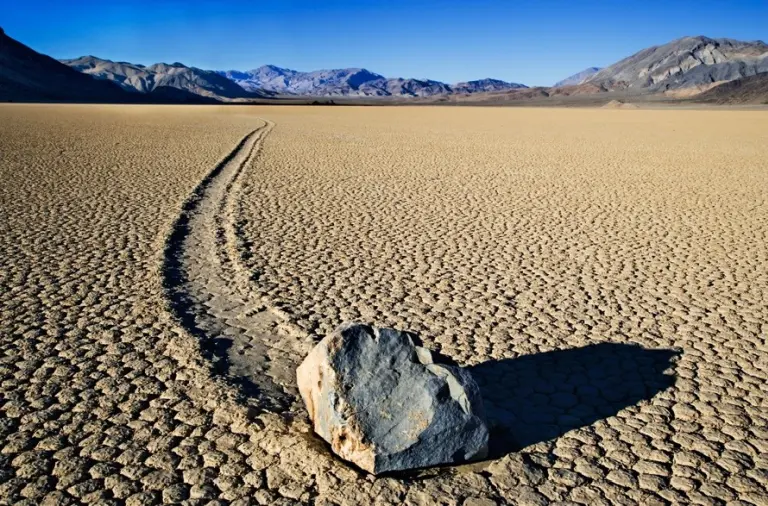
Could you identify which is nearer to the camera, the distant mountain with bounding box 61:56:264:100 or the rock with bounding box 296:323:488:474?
the rock with bounding box 296:323:488:474

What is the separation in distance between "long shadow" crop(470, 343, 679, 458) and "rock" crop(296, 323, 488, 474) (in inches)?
12.9

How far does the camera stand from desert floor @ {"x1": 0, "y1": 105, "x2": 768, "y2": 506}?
294 cm

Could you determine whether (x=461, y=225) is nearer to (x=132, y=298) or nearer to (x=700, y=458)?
(x=132, y=298)

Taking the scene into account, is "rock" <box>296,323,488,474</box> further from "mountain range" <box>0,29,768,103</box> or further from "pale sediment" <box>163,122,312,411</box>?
"mountain range" <box>0,29,768,103</box>

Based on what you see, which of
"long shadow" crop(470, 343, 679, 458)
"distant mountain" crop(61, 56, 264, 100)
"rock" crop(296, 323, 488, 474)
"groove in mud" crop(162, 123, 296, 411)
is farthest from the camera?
"distant mountain" crop(61, 56, 264, 100)

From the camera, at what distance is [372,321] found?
4.85m

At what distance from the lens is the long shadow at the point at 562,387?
11.0 feet

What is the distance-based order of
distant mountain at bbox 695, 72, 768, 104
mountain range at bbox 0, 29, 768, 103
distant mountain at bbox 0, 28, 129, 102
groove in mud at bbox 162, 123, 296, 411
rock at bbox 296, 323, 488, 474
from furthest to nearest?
mountain range at bbox 0, 29, 768, 103, distant mountain at bbox 695, 72, 768, 104, distant mountain at bbox 0, 28, 129, 102, groove in mud at bbox 162, 123, 296, 411, rock at bbox 296, 323, 488, 474


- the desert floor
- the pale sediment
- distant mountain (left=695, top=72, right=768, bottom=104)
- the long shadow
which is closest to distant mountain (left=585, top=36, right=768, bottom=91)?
distant mountain (left=695, top=72, right=768, bottom=104)

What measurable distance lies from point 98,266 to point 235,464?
12.5ft

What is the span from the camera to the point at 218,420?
3.37 meters

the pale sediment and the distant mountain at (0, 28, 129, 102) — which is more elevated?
the distant mountain at (0, 28, 129, 102)

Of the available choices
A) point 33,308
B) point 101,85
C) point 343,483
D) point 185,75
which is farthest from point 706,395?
point 185,75

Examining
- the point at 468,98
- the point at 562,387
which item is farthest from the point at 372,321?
the point at 468,98
